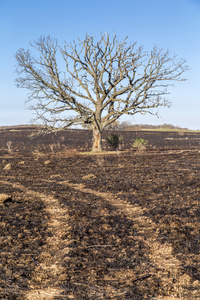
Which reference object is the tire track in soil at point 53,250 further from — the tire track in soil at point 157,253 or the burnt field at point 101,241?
the tire track in soil at point 157,253

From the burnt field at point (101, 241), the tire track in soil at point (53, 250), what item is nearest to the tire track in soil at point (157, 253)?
the burnt field at point (101, 241)

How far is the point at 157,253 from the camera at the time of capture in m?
4.89

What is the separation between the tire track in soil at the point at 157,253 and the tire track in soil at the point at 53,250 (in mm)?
1319

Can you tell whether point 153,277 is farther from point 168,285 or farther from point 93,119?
point 93,119

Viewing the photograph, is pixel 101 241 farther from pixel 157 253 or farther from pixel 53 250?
pixel 157 253

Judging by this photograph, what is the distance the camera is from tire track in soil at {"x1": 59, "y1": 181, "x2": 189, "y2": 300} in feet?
12.9

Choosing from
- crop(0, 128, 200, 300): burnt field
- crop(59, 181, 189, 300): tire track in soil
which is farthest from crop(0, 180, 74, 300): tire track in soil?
crop(59, 181, 189, 300): tire track in soil

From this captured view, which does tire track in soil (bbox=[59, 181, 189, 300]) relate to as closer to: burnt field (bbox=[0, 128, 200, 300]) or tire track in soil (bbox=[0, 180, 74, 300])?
burnt field (bbox=[0, 128, 200, 300])

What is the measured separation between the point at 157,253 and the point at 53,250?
178cm

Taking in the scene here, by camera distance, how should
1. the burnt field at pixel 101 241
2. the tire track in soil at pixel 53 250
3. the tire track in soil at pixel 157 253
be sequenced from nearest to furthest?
the tire track in soil at pixel 53 250 < the burnt field at pixel 101 241 < the tire track in soil at pixel 157 253

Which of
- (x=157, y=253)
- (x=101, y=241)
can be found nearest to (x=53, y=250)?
(x=101, y=241)

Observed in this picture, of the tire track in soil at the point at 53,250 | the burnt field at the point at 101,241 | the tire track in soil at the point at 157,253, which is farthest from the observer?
the tire track in soil at the point at 157,253

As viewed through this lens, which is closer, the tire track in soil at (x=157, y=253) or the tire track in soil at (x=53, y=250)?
the tire track in soil at (x=53, y=250)

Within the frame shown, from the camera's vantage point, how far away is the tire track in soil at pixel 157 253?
12.9ft
